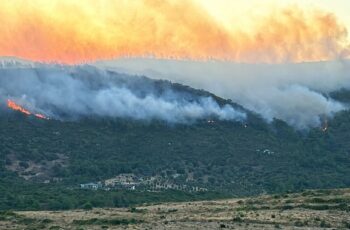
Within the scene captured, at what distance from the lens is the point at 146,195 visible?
19638 cm

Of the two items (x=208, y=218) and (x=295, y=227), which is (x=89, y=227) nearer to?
(x=208, y=218)

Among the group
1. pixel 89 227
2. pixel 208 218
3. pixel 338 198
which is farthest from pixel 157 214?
pixel 338 198

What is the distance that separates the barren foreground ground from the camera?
346 ft

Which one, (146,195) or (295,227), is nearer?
(295,227)

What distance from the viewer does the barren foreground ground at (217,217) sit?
105562mm

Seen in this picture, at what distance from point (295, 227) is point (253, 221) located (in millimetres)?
7714

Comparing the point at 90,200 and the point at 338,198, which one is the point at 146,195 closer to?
the point at 90,200

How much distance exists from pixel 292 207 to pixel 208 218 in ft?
60.8

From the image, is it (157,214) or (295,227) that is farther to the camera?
(157,214)

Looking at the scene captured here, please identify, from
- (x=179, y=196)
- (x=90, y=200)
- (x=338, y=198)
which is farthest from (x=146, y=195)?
(x=338, y=198)

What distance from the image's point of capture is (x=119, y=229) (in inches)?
3994

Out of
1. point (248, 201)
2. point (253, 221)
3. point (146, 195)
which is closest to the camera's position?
point (253, 221)

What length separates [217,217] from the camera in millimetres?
114750

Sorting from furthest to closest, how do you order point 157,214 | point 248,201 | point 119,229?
point 248,201, point 157,214, point 119,229
